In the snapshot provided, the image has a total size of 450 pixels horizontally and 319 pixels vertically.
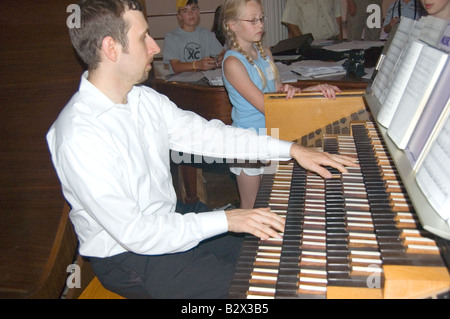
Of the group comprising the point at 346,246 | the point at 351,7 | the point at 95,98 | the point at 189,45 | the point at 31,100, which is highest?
the point at 95,98

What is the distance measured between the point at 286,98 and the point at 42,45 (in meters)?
1.26

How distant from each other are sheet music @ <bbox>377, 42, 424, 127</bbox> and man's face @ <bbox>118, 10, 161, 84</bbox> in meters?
0.96

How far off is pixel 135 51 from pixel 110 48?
10 centimetres

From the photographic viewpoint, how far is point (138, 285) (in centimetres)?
157

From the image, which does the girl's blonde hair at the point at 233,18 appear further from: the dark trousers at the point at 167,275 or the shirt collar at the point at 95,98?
the dark trousers at the point at 167,275

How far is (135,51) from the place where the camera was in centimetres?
159

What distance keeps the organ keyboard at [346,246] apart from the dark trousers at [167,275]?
281 millimetres

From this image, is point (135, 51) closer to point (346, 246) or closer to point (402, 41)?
point (346, 246)

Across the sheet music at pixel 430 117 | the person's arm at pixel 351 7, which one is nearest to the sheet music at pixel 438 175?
the sheet music at pixel 430 117

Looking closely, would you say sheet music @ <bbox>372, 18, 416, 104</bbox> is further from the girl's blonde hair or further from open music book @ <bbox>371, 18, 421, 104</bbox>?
the girl's blonde hair

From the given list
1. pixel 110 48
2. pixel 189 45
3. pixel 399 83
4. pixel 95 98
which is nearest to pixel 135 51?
pixel 110 48

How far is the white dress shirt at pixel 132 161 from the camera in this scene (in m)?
1.39
